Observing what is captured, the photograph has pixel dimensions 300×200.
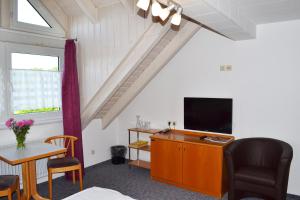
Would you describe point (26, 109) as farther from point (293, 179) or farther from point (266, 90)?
point (293, 179)

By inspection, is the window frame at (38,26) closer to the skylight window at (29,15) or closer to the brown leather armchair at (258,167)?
the skylight window at (29,15)

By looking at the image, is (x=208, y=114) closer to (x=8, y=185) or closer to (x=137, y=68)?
(x=137, y=68)

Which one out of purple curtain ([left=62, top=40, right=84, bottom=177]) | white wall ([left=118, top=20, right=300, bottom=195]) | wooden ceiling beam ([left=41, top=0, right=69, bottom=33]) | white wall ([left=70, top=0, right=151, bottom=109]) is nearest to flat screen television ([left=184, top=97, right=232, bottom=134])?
white wall ([left=118, top=20, right=300, bottom=195])

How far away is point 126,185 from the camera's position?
3.79 metres

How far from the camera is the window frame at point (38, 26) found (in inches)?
138

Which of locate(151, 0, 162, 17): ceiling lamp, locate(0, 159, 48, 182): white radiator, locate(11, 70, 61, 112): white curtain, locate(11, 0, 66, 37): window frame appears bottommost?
locate(0, 159, 48, 182): white radiator

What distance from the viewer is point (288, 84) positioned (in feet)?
10.8

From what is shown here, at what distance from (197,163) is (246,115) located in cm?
100

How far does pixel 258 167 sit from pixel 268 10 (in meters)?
1.93

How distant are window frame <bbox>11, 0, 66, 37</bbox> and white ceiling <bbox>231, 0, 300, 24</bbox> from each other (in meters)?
2.81

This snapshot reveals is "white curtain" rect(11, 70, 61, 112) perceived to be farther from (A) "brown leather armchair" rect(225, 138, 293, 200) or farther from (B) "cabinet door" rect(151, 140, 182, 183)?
(A) "brown leather armchair" rect(225, 138, 293, 200)

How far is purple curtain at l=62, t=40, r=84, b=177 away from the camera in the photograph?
12.5 ft

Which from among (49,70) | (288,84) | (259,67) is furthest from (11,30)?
(288,84)

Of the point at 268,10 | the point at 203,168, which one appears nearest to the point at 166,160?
the point at 203,168
